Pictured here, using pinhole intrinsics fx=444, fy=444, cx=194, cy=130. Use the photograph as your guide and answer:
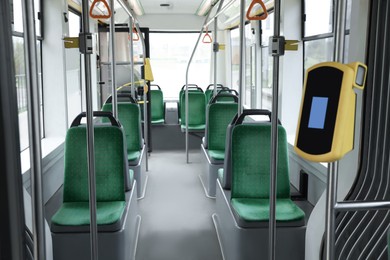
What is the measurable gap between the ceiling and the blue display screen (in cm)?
638

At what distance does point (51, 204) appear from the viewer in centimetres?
373

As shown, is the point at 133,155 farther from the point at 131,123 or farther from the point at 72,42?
the point at 72,42

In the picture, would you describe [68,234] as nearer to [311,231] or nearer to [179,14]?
[311,231]

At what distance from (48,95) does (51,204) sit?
127cm

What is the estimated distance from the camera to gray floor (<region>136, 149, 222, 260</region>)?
3275 millimetres

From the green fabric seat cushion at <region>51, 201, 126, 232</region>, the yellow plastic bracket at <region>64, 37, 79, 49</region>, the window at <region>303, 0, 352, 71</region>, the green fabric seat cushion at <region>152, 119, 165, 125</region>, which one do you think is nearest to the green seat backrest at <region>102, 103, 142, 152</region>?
the green fabric seat cushion at <region>51, 201, 126, 232</region>

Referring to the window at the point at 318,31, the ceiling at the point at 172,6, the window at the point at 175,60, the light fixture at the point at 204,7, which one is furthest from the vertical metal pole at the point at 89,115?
the window at the point at 175,60

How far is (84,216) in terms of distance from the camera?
2.75 meters

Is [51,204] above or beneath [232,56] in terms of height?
beneath

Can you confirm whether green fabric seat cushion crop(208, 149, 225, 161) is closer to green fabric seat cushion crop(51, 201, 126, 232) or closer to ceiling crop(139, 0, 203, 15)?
green fabric seat cushion crop(51, 201, 126, 232)

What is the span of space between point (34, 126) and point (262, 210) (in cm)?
215

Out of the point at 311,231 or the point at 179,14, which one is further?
the point at 179,14

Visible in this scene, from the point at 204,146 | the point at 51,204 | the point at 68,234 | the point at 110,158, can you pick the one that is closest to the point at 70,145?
the point at 110,158

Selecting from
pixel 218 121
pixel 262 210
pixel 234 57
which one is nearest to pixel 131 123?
pixel 218 121
